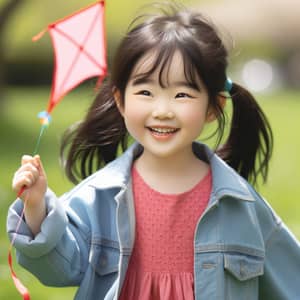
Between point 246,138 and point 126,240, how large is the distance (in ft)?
2.02

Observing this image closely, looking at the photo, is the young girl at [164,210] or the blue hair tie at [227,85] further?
the blue hair tie at [227,85]

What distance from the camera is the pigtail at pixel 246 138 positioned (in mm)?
3297

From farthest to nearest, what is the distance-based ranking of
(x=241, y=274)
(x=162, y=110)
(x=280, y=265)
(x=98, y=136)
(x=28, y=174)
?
1. (x=98, y=136)
2. (x=280, y=265)
3. (x=241, y=274)
4. (x=162, y=110)
5. (x=28, y=174)

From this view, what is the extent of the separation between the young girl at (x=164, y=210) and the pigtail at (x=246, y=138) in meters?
0.16

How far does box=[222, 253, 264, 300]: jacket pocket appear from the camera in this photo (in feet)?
9.83

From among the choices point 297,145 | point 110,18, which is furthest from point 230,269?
point 110,18

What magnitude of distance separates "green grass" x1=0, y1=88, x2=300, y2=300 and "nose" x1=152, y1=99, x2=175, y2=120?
0.64 meters

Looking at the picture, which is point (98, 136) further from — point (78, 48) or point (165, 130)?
point (165, 130)

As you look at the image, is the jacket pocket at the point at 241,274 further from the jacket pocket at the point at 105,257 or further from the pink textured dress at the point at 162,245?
the jacket pocket at the point at 105,257

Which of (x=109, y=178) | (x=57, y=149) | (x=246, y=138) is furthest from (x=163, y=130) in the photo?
(x=57, y=149)

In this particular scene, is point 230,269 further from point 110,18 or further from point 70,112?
point 110,18

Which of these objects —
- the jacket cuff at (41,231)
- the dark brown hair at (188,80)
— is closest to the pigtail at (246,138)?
the dark brown hair at (188,80)

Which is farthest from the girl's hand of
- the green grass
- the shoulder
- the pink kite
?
the green grass

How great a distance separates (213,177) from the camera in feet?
10.1
